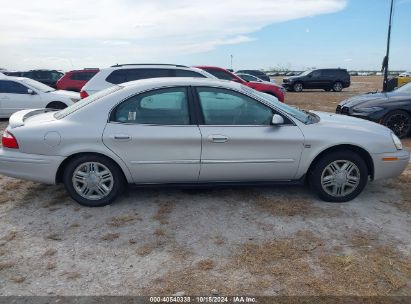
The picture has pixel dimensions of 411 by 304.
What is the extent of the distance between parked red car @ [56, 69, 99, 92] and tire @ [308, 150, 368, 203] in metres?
12.1

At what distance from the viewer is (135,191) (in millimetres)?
4898

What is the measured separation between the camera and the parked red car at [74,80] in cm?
1445

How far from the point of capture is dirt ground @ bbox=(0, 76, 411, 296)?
291cm

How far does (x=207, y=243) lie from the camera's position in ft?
11.6

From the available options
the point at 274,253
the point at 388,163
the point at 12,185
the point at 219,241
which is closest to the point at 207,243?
the point at 219,241

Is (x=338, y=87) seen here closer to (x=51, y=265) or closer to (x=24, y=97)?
(x=24, y=97)

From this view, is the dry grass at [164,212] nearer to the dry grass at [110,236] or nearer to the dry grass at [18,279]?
the dry grass at [110,236]

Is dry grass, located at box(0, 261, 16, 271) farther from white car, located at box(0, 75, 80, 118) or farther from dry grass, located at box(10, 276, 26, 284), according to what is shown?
white car, located at box(0, 75, 80, 118)

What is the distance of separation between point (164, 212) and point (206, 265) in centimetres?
121

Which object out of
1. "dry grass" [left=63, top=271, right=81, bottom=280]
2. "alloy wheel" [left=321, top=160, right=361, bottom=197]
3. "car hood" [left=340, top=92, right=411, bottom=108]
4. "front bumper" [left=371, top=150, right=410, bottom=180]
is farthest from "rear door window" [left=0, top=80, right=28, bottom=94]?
"front bumper" [left=371, top=150, right=410, bottom=180]

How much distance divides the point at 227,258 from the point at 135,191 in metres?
2.03

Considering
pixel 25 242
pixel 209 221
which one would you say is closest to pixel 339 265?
pixel 209 221

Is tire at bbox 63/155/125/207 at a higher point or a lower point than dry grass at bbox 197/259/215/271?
higher

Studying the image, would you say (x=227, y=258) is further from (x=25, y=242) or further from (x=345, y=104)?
(x=345, y=104)
